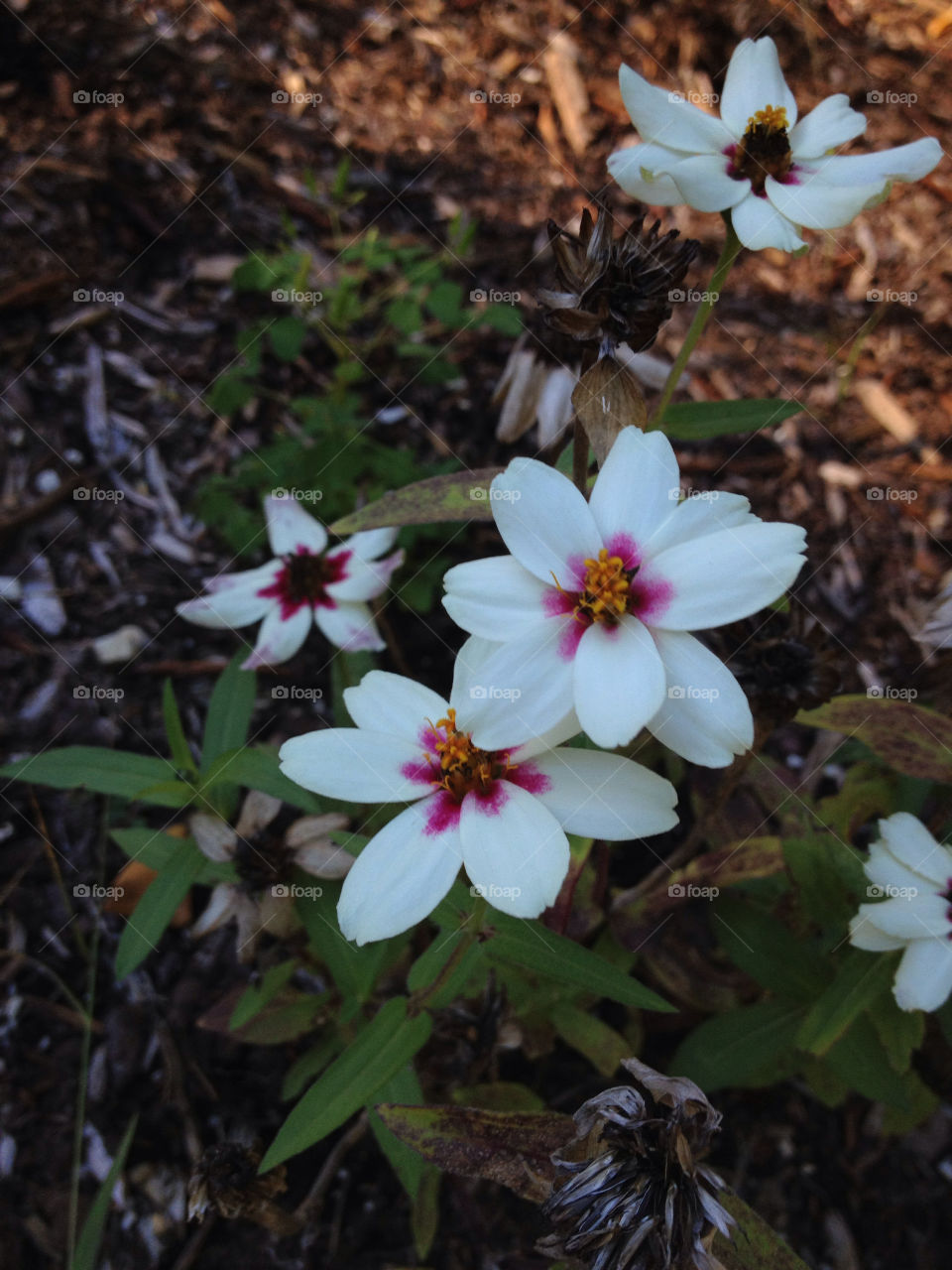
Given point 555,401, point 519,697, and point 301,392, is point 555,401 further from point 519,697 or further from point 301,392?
point 301,392

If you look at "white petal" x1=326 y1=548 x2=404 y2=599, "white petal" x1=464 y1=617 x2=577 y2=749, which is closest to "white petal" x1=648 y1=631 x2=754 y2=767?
"white petal" x1=464 y1=617 x2=577 y2=749

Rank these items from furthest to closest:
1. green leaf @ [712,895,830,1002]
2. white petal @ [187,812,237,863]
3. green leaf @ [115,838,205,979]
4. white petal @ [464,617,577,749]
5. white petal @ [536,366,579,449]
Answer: white petal @ [536,366,579,449] < green leaf @ [712,895,830,1002] < white petal @ [187,812,237,863] < green leaf @ [115,838,205,979] < white petal @ [464,617,577,749]

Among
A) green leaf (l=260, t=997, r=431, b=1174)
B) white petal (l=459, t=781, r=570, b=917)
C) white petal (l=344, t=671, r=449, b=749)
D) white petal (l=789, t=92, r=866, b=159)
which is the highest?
white petal (l=789, t=92, r=866, b=159)

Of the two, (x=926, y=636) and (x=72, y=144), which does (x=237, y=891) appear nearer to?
(x=926, y=636)

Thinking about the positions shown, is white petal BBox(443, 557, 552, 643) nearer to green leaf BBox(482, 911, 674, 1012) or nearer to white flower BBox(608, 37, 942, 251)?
green leaf BBox(482, 911, 674, 1012)

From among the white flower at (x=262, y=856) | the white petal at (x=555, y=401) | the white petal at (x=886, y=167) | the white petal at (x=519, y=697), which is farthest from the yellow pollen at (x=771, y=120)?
the white flower at (x=262, y=856)

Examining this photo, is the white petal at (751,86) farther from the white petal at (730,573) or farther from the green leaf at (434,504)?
the white petal at (730,573)

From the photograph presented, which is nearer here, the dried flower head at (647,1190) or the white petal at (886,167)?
the dried flower head at (647,1190)
